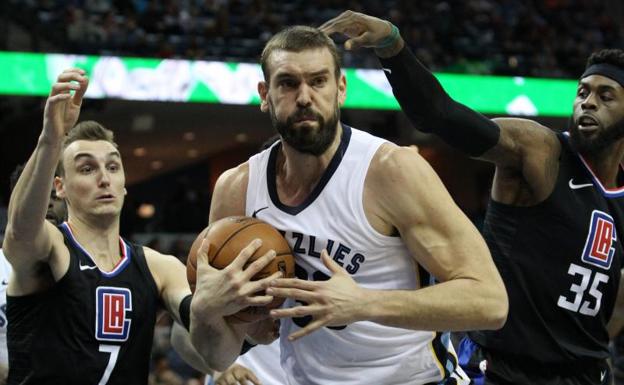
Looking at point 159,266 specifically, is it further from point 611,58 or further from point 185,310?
point 611,58

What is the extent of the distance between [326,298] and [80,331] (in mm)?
1537

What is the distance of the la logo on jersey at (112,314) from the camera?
3871 mm

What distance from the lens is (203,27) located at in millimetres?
14945

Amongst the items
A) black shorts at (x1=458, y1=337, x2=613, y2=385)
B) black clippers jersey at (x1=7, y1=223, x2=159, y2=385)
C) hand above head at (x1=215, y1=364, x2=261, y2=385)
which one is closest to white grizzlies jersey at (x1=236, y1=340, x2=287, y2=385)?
hand above head at (x1=215, y1=364, x2=261, y2=385)

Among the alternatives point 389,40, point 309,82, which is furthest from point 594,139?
point 309,82

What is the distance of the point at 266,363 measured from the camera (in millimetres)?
4727

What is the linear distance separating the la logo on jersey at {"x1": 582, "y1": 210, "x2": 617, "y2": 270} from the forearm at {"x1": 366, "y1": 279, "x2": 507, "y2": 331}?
1.14 meters

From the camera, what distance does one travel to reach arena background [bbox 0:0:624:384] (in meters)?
13.1

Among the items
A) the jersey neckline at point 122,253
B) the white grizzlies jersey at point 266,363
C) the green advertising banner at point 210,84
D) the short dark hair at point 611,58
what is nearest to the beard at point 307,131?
the jersey neckline at point 122,253

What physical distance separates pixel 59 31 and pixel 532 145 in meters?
10.6

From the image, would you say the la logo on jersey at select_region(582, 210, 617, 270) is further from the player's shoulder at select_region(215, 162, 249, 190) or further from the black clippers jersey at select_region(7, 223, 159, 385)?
the black clippers jersey at select_region(7, 223, 159, 385)

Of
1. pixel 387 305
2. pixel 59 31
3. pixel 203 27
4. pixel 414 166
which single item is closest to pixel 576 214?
pixel 414 166

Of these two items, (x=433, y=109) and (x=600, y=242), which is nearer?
(x=433, y=109)

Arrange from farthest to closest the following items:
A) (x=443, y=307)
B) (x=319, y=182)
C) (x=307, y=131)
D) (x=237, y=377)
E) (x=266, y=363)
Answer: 1. (x=266, y=363)
2. (x=237, y=377)
3. (x=319, y=182)
4. (x=307, y=131)
5. (x=443, y=307)
